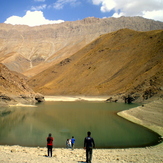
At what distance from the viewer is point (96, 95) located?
258 feet

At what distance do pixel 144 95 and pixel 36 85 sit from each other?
76.1 metres

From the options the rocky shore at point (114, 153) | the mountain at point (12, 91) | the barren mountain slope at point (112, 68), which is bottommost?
the rocky shore at point (114, 153)

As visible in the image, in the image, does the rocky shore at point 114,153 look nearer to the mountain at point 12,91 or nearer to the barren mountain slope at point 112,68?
the mountain at point 12,91

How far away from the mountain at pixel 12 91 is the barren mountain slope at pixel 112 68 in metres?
26.8

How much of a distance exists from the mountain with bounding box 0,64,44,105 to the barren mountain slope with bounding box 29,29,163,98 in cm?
2683

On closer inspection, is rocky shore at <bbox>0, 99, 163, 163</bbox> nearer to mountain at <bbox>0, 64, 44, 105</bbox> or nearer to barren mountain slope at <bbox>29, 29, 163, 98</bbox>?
mountain at <bbox>0, 64, 44, 105</bbox>

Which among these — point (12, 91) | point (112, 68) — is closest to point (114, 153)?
point (12, 91)

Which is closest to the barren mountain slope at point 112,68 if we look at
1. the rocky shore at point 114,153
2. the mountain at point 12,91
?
the mountain at point 12,91

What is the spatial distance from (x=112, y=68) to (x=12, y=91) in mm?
55269

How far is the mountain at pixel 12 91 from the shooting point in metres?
43.2

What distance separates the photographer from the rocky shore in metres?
10.5

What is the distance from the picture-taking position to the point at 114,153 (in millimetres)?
13148

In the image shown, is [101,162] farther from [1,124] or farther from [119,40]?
[119,40]

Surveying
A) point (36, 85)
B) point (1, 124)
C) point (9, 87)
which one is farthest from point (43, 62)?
point (1, 124)
